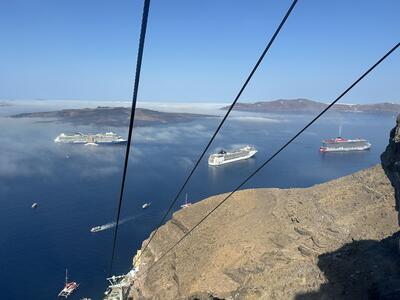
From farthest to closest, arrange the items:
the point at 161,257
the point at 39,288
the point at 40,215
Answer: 1. the point at 40,215
2. the point at 161,257
3. the point at 39,288

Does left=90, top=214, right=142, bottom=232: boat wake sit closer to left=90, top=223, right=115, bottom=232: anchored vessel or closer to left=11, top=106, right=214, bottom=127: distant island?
left=90, top=223, right=115, bottom=232: anchored vessel

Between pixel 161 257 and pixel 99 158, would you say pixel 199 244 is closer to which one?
pixel 161 257

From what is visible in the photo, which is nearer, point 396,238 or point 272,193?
point 396,238

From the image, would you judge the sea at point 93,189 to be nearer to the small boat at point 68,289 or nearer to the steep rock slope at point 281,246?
the small boat at point 68,289

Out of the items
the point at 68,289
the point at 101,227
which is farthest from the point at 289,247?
the point at 101,227

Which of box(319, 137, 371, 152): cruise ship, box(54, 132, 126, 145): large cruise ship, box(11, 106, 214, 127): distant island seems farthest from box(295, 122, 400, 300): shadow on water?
box(11, 106, 214, 127): distant island

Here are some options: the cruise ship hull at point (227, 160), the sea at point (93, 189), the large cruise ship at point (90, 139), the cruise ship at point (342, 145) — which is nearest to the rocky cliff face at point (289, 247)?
the sea at point (93, 189)

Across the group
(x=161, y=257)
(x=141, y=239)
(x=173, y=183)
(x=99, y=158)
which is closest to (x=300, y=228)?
(x=161, y=257)
